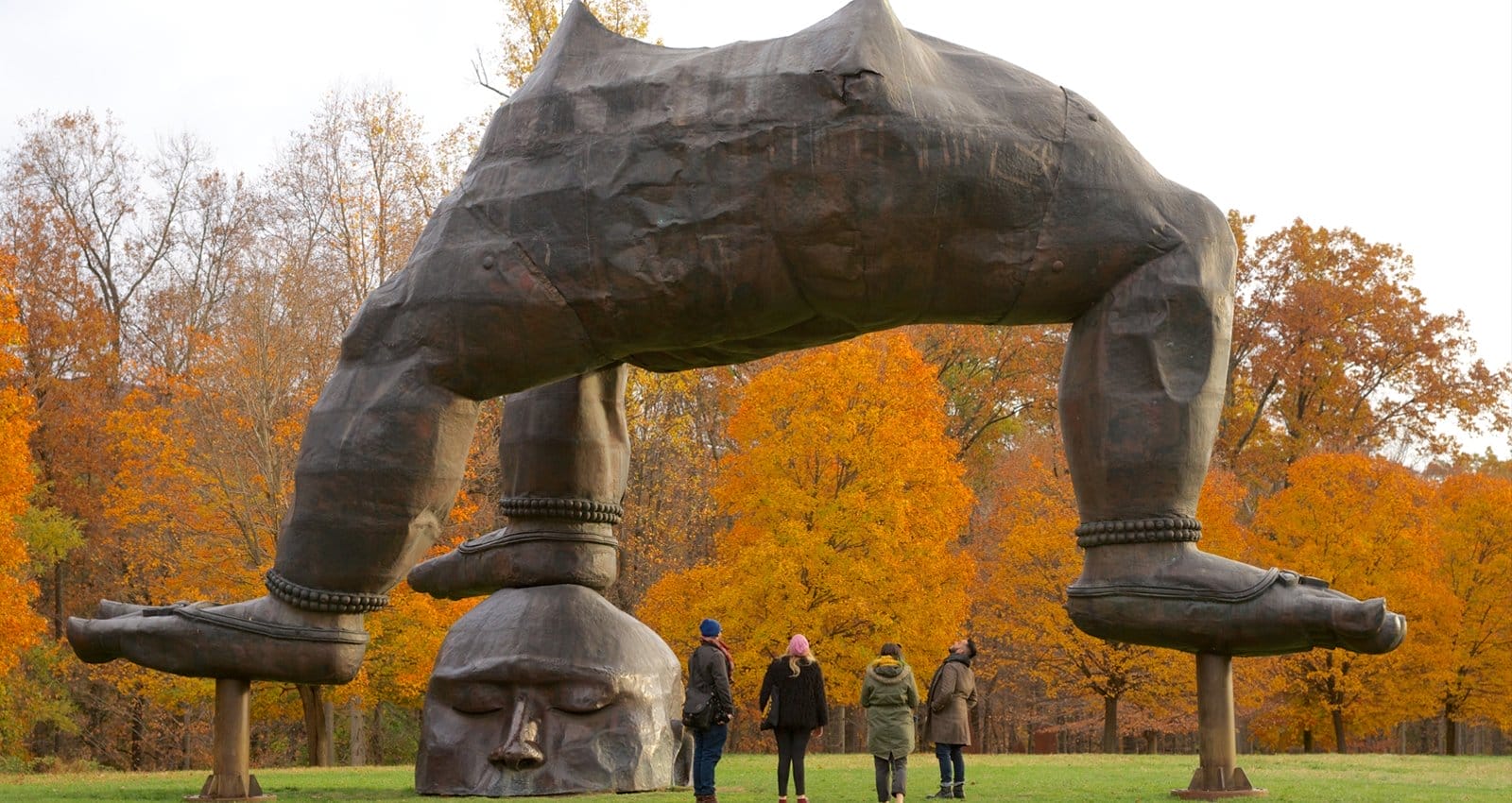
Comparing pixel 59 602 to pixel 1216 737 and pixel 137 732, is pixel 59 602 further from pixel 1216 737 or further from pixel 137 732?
pixel 1216 737

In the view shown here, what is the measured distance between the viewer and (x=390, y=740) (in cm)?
2986

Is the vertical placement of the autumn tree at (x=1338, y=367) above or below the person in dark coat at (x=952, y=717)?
above

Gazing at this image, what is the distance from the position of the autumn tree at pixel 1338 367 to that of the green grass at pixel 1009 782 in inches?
539

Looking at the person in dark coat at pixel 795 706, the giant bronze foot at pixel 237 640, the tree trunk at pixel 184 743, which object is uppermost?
the giant bronze foot at pixel 237 640

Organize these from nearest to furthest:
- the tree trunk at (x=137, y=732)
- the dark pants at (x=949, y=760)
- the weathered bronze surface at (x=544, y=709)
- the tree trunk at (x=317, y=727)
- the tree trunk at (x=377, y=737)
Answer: the weathered bronze surface at (x=544, y=709) → the dark pants at (x=949, y=760) → the tree trunk at (x=317, y=727) → the tree trunk at (x=137, y=732) → the tree trunk at (x=377, y=737)

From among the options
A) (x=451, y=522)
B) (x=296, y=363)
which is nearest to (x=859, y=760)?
(x=451, y=522)

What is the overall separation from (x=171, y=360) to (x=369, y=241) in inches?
221

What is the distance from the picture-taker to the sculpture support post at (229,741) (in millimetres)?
8773

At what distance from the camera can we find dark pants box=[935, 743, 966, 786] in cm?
1098

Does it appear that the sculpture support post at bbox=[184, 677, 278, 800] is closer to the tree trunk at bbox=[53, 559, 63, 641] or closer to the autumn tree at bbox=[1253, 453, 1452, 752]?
the autumn tree at bbox=[1253, 453, 1452, 752]

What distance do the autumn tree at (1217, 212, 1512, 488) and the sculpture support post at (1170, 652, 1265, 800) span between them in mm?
23231

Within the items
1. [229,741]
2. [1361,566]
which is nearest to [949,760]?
[229,741]

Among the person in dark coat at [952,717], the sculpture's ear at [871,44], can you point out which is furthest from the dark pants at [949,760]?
the sculpture's ear at [871,44]

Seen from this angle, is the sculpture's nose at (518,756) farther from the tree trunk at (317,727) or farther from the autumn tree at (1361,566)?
the autumn tree at (1361,566)
